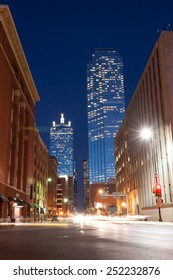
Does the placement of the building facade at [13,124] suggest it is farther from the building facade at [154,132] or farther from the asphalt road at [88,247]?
the asphalt road at [88,247]

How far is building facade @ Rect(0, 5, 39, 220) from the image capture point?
Answer: 5062 centimetres

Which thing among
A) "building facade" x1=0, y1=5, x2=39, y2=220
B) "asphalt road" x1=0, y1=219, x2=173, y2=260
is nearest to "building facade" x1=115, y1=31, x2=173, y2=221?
"building facade" x1=0, y1=5, x2=39, y2=220

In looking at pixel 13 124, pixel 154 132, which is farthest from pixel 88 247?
pixel 13 124

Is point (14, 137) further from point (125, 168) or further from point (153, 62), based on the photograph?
point (125, 168)

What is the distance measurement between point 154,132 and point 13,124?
87.3ft

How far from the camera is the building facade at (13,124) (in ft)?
166

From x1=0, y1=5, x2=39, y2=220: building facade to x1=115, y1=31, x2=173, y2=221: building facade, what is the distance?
23902 mm

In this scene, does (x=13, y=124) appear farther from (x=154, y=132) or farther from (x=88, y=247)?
(x=88, y=247)

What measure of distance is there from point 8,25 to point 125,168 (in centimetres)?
5934

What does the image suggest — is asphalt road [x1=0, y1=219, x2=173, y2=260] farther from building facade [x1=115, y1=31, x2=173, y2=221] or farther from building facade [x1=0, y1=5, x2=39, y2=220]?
building facade [x1=0, y1=5, x2=39, y2=220]

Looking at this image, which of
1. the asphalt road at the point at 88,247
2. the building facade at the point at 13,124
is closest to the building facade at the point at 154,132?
the building facade at the point at 13,124

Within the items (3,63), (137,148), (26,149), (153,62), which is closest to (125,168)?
(137,148)

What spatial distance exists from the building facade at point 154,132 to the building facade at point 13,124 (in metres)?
23.9
